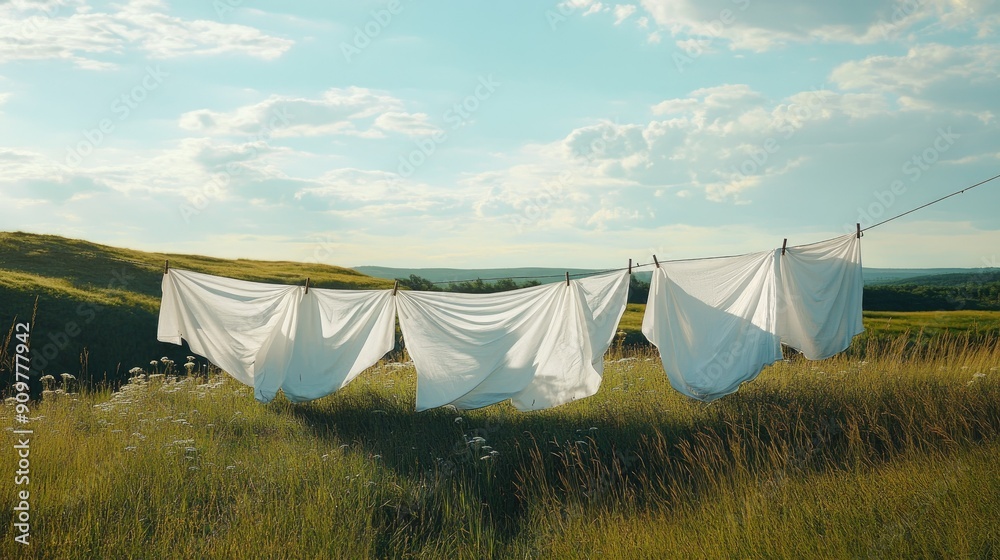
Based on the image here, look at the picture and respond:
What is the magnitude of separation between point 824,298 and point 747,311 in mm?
1401

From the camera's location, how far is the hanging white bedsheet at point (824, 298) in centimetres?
1020

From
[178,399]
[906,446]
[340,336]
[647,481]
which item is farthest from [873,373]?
[178,399]

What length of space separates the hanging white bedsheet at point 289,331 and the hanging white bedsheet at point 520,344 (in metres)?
0.83

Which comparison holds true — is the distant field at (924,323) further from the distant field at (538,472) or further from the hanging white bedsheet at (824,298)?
the hanging white bedsheet at (824,298)

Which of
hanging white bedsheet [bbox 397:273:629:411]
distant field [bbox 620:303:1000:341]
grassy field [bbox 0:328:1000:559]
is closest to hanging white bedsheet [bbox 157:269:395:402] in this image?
grassy field [bbox 0:328:1000:559]

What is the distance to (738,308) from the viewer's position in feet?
32.3

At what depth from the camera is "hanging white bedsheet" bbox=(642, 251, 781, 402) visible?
949cm

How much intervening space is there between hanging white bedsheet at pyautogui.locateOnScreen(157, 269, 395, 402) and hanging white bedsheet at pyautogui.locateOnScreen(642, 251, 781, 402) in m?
3.88

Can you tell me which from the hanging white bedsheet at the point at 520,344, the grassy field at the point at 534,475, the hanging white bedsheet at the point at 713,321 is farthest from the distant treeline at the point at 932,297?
the hanging white bedsheet at the point at 520,344

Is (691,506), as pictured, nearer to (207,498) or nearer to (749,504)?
(749,504)

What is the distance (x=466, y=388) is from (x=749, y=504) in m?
4.21

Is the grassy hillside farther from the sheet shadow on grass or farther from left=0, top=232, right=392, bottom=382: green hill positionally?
the sheet shadow on grass

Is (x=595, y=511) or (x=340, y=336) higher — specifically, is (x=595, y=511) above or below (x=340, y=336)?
below

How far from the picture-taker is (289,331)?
1053cm
